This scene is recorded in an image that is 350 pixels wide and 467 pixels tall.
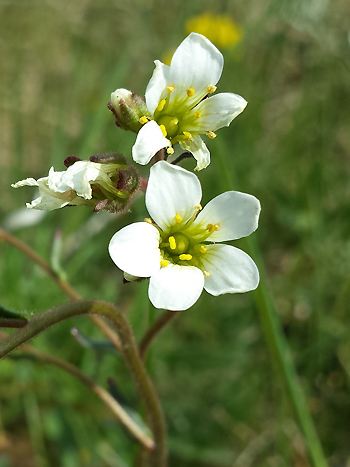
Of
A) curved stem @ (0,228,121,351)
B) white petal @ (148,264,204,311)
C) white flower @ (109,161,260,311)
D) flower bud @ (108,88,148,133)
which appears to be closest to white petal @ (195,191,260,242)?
white flower @ (109,161,260,311)

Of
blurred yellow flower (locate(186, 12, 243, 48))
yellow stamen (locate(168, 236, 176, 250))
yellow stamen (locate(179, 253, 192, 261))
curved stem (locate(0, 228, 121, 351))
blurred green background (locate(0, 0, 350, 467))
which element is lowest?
blurred green background (locate(0, 0, 350, 467))

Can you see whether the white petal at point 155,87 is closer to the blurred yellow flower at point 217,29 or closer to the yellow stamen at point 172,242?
the yellow stamen at point 172,242

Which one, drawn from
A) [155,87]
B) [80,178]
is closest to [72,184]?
[80,178]

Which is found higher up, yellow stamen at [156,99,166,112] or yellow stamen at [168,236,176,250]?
yellow stamen at [156,99,166,112]

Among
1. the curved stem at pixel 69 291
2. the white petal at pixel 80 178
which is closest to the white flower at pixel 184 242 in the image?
the white petal at pixel 80 178

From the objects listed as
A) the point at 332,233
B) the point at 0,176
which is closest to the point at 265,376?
the point at 332,233

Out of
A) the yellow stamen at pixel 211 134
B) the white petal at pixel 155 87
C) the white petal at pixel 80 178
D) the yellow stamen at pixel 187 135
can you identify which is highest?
the white petal at pixel 155 87

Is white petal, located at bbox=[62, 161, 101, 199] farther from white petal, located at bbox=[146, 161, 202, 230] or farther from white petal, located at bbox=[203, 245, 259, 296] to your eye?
white petal, located at bbox=[203, 245, 259, 296]
